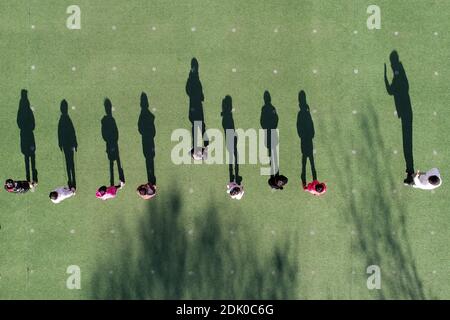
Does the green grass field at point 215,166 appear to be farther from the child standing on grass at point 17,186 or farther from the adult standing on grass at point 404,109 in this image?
the child standing on grass at point 17,186

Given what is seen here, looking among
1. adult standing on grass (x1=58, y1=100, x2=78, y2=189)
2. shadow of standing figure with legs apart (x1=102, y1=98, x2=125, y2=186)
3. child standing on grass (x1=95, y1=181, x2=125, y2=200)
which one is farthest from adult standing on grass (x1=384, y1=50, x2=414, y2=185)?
adult standing on grass (x1=58, y1=100, x2=78, y2=189)

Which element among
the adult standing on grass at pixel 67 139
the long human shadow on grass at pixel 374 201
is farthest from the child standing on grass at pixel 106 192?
the long human shadow on grass at pixel 374 201

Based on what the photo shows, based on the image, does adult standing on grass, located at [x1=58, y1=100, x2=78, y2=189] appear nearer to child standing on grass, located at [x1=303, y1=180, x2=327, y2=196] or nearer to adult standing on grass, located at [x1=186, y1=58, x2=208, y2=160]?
adult standing on grass, located at [x1=186, y1=58, x2=208, y2=160]

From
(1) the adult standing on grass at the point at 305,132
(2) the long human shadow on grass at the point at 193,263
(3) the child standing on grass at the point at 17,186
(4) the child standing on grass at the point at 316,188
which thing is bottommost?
(2) the long human shadow on grass at the point at 193,263

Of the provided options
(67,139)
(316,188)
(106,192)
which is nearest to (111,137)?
(67,139)

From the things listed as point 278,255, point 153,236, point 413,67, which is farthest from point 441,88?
point 153,236
